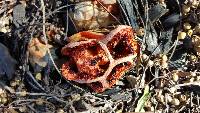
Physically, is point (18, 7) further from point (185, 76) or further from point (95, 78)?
point (185, 76)

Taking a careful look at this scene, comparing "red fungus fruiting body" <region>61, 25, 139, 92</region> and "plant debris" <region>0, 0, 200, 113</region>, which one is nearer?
"red fungus fruiting body" <region>61, 25, 139, 92</region>

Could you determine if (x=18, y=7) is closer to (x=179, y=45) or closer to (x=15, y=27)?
(x=15, y=27)

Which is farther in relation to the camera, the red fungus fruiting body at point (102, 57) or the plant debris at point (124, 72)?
the plant debris at point (124, 72)

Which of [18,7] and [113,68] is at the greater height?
[18,7]

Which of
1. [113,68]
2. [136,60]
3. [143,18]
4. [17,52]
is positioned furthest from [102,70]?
[17,52]

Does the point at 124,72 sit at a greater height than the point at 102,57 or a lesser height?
lesser

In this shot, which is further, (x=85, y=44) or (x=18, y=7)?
(x=18, y=7)

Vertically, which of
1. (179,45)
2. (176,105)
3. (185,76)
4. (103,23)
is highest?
(103,23)
